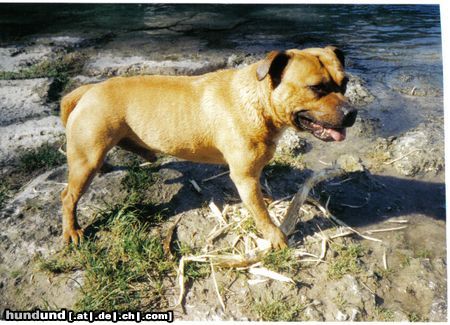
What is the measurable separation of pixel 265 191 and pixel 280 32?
621cm

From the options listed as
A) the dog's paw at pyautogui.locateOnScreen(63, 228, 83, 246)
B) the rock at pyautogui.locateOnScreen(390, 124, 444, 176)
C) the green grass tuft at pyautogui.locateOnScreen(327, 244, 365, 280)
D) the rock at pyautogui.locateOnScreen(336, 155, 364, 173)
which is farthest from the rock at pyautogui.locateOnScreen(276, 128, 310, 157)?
the dog's paw at pyautogui.locateOnScreen(63, 228, 83, 246)

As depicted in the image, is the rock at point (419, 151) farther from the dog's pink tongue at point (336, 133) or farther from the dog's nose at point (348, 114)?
the dog's nose at point (348, 114)

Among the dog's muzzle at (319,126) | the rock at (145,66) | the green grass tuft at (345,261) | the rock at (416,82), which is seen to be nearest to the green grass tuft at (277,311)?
the green grass tuft at (345,261)

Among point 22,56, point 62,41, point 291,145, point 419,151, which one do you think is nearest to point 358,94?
point 419,151

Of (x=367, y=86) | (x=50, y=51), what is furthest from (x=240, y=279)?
(x=50, y=51)

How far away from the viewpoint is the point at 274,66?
339 cm

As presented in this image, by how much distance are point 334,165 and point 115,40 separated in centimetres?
633

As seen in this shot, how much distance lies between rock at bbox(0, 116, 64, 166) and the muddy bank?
0.02 m

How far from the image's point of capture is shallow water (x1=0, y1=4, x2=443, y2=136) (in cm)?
751

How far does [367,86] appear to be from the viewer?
7.35 metres

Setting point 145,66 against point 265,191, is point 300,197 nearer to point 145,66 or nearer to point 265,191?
point 265,191

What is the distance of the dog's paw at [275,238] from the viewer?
4.02 metres

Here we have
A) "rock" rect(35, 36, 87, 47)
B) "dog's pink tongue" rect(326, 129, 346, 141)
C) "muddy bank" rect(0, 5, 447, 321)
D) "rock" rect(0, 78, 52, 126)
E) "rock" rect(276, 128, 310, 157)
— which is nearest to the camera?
"dog's pink tongue" rect(326, 129, 346, 141)

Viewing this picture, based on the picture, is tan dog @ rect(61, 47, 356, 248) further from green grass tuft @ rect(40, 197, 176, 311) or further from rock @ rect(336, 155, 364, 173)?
rock @ rect(336, 155, 364, 173)
